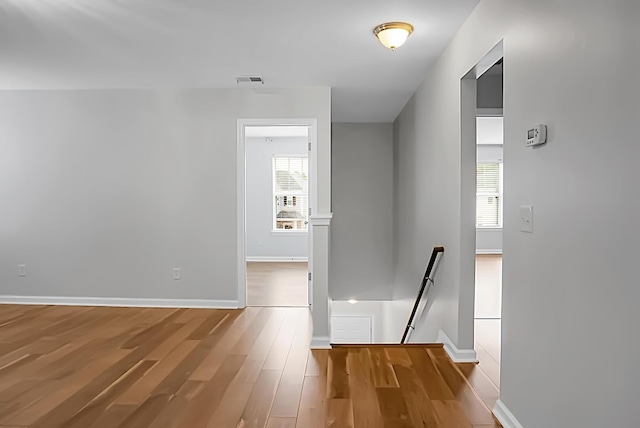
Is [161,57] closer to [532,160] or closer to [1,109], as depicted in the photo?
[1,109]

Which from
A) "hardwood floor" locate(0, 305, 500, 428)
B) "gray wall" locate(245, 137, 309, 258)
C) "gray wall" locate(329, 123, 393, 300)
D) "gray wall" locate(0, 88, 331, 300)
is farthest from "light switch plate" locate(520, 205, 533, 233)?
"gray wall" locate(245, 137, 309, 258)

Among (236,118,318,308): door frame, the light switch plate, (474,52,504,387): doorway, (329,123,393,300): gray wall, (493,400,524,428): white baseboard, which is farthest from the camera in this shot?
(329,123,393,300): gray wall

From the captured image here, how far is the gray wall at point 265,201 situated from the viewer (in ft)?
30.5

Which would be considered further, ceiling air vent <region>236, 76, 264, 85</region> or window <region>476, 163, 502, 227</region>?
window <region>476, 163, 502, 227</region>

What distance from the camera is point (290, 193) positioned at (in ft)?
30.9

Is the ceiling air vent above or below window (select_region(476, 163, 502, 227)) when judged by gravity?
above

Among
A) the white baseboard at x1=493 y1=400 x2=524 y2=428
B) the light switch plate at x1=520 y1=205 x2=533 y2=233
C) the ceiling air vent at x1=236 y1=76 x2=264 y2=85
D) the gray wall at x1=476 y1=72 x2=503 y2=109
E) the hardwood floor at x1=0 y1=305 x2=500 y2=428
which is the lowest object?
the hardwood floor at x1=0 y1=305 x2=500 y2=428

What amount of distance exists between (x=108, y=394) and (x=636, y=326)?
272cm

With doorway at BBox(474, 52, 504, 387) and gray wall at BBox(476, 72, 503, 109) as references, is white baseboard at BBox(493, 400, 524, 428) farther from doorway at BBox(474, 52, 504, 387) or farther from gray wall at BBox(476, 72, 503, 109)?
gray wall at BBox(476, 72, 503, 109)

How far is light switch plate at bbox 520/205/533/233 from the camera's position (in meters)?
2.03

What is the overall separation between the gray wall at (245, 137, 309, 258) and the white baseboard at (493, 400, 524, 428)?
7.07 m

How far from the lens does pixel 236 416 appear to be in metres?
2.36

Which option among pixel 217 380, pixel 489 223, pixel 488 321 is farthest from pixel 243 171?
pixel 489 223

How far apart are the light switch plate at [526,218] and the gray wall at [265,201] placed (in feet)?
24.0
